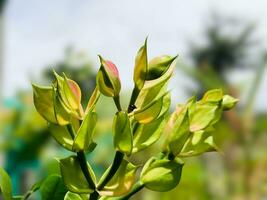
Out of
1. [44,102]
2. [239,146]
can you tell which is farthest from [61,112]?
[239,146]

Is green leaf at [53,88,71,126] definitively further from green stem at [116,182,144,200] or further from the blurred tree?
the blurred tree

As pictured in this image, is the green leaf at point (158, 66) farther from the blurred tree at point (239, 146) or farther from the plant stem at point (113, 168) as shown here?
the blurred tree at point (239, 146)

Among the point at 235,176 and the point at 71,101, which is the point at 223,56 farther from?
the point at 71,101

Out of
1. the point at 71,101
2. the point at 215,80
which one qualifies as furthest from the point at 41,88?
the point at 215,80

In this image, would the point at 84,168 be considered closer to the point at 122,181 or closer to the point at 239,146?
the point at 122,181

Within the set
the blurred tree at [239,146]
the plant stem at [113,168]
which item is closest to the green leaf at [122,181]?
the plant stem at [113,168]

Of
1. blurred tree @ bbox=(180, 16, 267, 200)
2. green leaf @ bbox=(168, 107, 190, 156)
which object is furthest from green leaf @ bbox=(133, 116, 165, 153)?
blurred tree @ bbox=(180, 16, 267, 200)
